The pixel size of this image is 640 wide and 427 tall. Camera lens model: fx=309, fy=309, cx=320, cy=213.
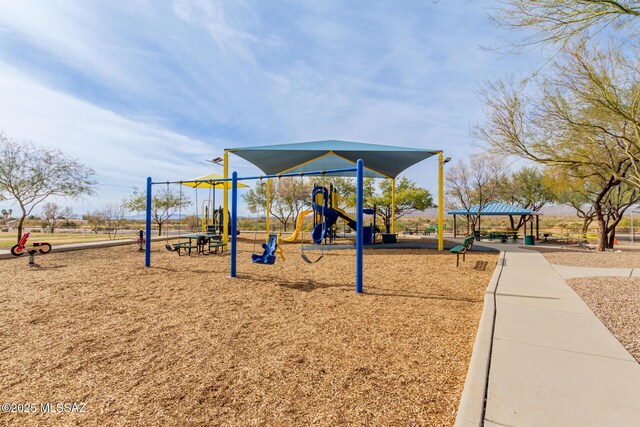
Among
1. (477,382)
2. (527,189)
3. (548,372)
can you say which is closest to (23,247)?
(477,382)

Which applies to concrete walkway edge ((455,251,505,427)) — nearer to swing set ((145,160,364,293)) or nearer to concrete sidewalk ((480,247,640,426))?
concrete sidewalk ((480,247,640,426))

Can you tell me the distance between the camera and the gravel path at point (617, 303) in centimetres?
371

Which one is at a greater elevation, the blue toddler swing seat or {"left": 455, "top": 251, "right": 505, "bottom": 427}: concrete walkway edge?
the blue toddler swing seat

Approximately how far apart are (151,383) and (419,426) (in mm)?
2299

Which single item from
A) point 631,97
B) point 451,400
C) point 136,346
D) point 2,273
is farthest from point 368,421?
point 631,97

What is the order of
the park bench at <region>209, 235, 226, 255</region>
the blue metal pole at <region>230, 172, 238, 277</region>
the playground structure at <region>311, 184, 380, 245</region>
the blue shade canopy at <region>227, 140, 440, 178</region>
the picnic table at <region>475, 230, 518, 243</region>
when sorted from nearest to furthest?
the blue metal pole at <region>230, 172, 238, 277</region> → the playground structure at <region>311, 184, 380, 245</region> → the park bench at <region>209, 235, 226, 255</region> → the blue shade canopy at <region>227, 140, 440, 178</region> → the picnic table at <region>475, 230, 518, 243</region>

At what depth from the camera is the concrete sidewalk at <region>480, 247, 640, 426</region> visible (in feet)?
7.07

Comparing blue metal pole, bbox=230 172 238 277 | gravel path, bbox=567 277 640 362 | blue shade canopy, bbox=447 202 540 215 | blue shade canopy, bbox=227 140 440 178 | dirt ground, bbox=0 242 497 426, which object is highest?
blue shade canopy, bbox=227 140 440 178

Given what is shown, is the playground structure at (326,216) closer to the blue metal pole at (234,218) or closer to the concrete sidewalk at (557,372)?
the blue metal pole at (234,218)

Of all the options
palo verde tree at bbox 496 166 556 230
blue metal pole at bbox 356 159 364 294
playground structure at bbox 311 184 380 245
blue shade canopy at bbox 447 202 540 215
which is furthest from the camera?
palo verde tree at bbox 496 166 556 230

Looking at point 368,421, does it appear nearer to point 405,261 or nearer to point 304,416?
point 304,416

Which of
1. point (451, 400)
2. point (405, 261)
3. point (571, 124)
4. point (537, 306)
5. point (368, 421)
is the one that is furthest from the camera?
point (405, 261)

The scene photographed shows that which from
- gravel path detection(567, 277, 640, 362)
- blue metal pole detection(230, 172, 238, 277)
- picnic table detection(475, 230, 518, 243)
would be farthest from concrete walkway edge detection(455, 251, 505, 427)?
picnic table detection(475, 230, 518, 243)

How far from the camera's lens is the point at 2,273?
7.81 m
